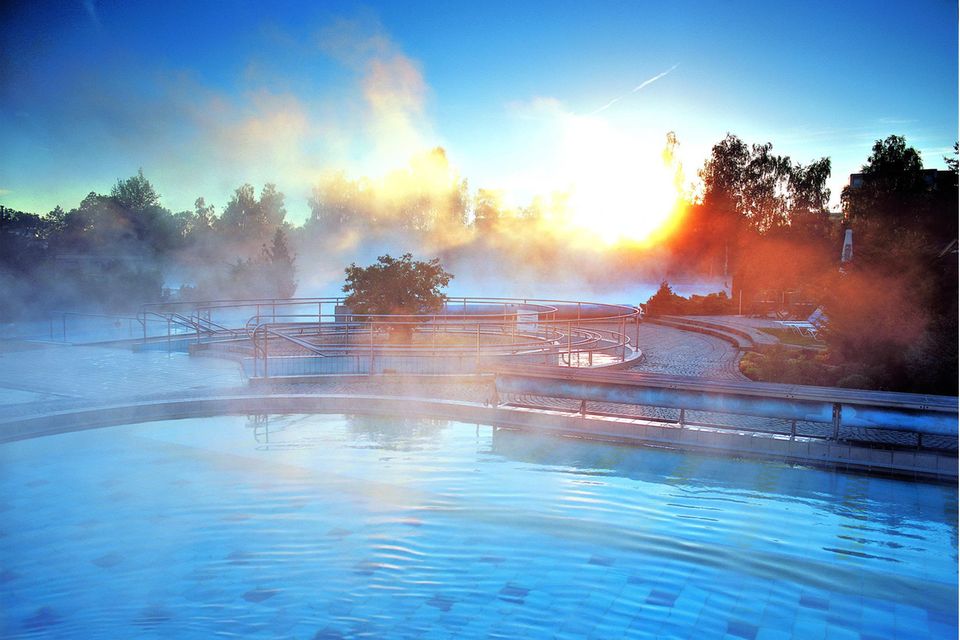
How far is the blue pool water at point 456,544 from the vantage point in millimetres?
2758

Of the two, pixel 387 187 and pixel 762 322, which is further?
pixel 387 187

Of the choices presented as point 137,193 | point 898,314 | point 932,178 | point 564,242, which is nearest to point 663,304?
point 932,178

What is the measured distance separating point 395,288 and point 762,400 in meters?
7.03

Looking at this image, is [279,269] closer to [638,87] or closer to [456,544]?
[638,87]

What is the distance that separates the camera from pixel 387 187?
35531 mm

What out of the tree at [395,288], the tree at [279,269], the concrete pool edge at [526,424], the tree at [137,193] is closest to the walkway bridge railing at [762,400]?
the concrete pool edge at [526,424]

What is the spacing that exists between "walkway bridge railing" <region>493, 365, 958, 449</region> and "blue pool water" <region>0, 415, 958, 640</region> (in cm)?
40

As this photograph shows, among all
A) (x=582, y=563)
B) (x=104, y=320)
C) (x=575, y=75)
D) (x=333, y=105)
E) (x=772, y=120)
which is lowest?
(x=582, y=563)

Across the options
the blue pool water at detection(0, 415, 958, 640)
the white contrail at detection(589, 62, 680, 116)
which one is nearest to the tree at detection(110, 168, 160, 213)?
the white contrail at detection(589, 62, 680, 116)

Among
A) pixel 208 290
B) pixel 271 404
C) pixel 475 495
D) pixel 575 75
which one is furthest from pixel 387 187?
pixel 475 495

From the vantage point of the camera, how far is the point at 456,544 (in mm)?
3498

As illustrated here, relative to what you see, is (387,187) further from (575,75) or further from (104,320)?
(575,75)

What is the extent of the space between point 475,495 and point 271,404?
2.77 metres

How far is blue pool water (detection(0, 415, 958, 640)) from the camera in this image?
2758 mm
